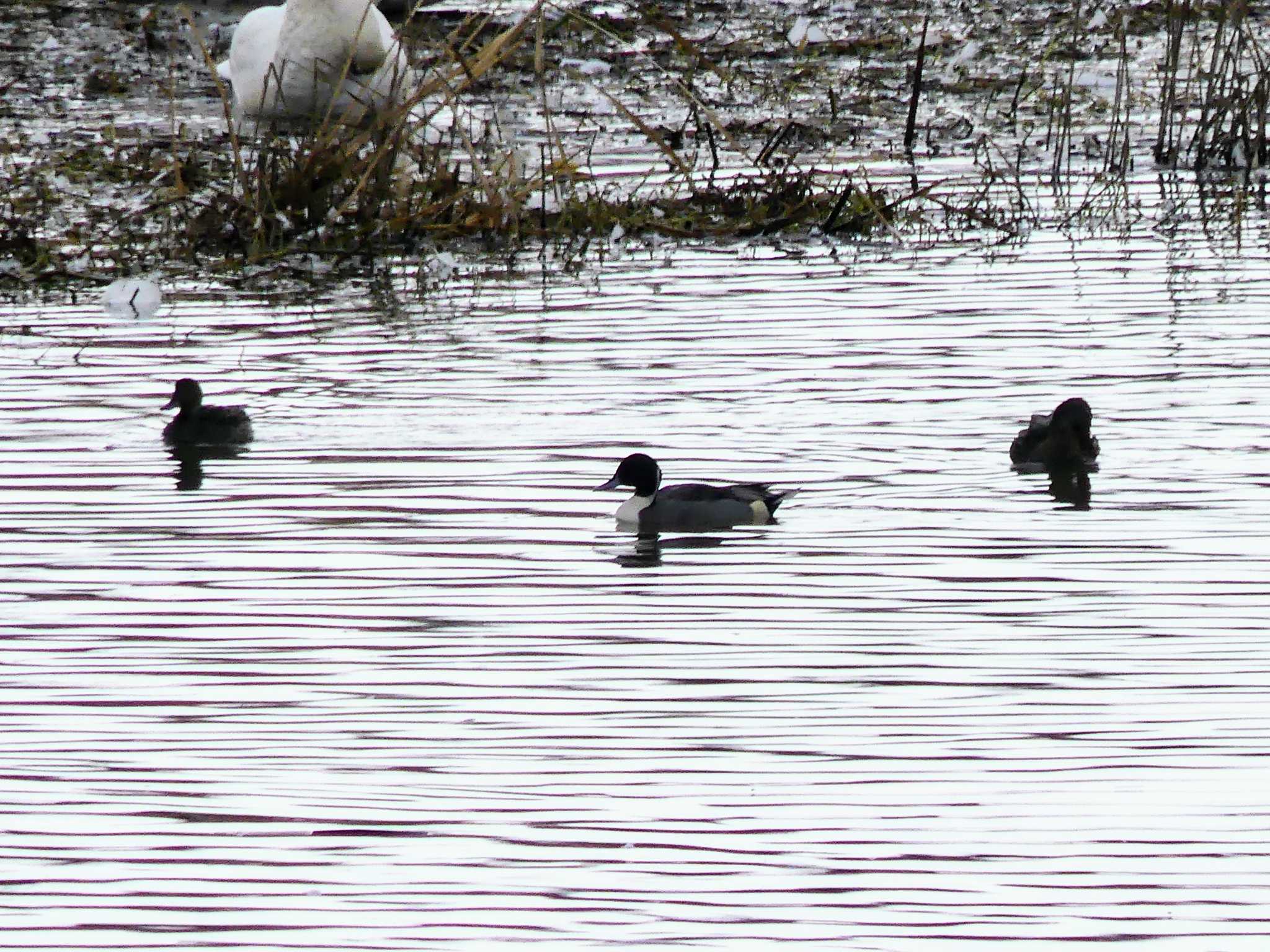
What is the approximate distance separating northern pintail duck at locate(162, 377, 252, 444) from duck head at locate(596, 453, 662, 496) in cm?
191

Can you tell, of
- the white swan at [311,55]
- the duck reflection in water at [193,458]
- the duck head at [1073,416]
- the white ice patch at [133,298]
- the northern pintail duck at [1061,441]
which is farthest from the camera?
the white swan at [311,55]

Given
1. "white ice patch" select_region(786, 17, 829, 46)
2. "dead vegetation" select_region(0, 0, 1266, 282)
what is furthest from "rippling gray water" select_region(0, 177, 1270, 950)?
"white ice patch" select_region(786, 17, 829, 46)

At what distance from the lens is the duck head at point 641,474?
9.58 metres

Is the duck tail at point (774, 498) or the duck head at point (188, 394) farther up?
the duck head at point (188, 394)

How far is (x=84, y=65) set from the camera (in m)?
23.0

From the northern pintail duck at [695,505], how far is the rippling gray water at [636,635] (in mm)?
112

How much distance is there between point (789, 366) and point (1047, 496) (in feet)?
8.09

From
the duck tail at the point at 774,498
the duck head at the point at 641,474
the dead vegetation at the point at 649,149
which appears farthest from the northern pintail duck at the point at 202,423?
the dead vegetation at the point at 649,149

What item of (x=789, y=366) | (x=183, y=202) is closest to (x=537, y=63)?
(x=789, y=366)

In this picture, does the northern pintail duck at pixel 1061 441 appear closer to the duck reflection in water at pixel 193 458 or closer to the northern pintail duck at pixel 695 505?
the northern pintail duck at pixel 695 505

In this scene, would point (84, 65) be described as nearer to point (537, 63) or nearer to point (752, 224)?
point (752, 224)

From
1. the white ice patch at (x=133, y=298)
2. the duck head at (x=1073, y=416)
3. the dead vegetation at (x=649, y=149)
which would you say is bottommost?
the duck head at (x=1073, y=416)

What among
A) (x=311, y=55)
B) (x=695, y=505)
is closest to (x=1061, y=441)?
(x=695, y=505)

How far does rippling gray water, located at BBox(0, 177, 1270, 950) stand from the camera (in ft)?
18.7
